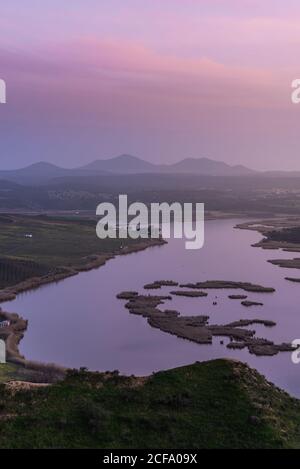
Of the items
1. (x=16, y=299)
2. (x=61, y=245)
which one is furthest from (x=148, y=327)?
A: (x=61, y=245)

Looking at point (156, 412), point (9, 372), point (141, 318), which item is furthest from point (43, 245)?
point (156, 412)

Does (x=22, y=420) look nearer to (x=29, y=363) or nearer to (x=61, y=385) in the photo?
(x=61, y=385)

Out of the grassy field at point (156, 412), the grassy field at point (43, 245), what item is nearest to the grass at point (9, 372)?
the grassy field at point (156, 412)

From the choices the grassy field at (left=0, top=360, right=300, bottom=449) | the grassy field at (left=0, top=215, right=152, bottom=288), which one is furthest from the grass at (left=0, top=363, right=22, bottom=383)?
the grassy field at (left=0, top=215, right=152, bottom=288)

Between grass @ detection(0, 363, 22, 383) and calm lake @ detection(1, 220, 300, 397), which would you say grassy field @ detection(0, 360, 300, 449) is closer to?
grass @ detection(0, 363, 22, 383)

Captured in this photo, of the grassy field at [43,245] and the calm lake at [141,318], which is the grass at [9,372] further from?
the grassy field at [43,245]
